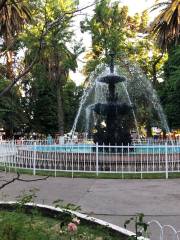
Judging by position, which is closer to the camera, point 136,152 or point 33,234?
point 33,234

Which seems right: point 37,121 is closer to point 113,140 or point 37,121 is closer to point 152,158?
point 113,140

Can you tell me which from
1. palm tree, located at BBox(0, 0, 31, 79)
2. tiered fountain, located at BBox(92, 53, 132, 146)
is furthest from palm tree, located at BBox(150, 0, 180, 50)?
palm tree, located at BBox(0, 0, 31, 79)

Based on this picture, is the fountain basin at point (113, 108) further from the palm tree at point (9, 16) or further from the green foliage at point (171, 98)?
the green foliage at point (171, 98)

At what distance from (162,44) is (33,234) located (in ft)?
91.0

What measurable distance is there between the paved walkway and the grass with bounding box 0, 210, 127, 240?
14.1 inches

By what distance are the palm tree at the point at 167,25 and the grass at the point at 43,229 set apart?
22.9m

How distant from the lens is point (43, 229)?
6645mm

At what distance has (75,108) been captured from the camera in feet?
165

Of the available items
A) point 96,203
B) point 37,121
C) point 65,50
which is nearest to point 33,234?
point 96,203

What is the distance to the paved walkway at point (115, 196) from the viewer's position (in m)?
8.39

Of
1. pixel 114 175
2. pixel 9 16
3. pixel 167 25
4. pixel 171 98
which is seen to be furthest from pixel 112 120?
pixel 171 98

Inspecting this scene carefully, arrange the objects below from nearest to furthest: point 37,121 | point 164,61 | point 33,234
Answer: point 33,234, point 164,61, point 37,121

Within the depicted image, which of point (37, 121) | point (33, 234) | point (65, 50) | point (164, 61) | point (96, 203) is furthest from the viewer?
point (37, 121)

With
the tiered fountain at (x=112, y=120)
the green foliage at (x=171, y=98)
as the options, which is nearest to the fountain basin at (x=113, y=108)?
the tiered fountain at (x=112, y=120)
